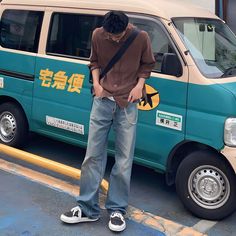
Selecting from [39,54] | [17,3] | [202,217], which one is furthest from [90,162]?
[17,3]

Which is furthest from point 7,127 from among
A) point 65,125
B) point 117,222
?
point 117,222

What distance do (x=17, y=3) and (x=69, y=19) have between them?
896 mm

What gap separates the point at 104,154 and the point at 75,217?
1.88 ft

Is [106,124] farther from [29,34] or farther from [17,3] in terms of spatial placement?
[17,3]

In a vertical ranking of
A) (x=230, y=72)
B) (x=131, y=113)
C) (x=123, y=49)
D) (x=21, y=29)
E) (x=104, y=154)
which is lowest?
(x=104, y=154)

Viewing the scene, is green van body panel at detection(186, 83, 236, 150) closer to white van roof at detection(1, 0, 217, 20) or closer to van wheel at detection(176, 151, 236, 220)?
van wheel at detection(176, 151, 236, 220)

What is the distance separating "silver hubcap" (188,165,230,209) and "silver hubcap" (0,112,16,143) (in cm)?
243

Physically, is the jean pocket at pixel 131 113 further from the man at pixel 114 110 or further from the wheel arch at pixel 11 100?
the wheel arch at pixel 11 100

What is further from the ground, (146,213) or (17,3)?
(17,3)

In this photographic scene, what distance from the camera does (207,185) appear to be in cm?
404

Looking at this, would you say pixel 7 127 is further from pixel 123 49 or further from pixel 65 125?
pixel 123 49

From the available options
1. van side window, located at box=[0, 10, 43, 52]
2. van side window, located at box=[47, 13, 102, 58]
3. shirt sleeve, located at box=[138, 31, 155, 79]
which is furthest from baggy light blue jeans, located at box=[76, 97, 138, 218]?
van side window, located at box=[0, 10, 43, 52]

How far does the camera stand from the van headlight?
3795 mm

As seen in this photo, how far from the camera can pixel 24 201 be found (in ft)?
13.9
